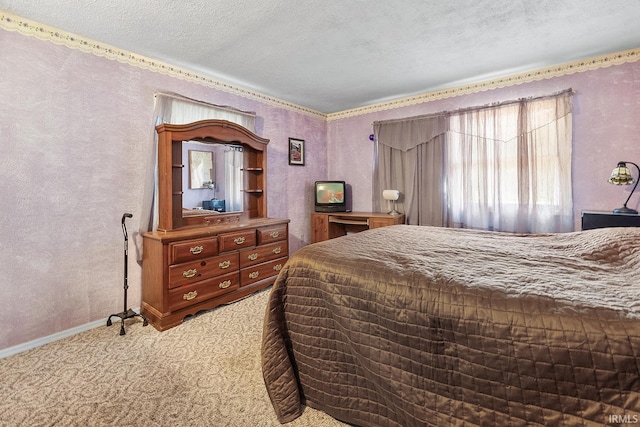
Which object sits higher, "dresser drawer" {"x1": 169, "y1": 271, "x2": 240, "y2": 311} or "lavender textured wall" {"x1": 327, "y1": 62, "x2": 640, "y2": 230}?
"lavender textured wall" {"x1": 327, "y1": 62, "x2": 640, "y2": 230}

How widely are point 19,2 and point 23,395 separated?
8.33 feet

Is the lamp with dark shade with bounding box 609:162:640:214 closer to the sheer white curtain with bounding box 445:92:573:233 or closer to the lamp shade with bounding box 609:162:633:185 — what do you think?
the lamp shade with bounding box 609:162:633:185

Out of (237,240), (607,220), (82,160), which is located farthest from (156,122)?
(607,220)

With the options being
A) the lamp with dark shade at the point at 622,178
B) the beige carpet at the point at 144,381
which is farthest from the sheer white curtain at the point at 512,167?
the beige carpet at the point at 144,381

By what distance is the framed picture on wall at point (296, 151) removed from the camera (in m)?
4.37

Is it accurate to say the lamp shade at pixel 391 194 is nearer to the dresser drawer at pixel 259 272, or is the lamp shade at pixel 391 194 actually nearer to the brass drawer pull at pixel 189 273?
the dresser drawer at pixel 259 272

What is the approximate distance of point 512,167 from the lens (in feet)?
11.1

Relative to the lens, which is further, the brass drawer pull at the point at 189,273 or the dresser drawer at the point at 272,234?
the dresser drawer at the point at 272,234

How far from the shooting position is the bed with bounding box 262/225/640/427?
2.86 feet

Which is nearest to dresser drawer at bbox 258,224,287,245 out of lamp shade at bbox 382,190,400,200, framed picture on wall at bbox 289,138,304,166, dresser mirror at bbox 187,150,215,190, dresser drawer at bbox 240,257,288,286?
dresser drawer at bbox 240,257,288,286

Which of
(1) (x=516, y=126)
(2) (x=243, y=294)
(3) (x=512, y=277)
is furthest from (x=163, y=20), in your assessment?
(1) (x=516, y=126)

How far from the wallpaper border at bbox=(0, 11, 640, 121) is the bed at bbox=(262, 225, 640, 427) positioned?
6.96 feet

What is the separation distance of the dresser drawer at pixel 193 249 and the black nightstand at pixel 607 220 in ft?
11.6

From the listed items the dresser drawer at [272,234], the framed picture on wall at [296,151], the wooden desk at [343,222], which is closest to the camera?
the dresser drawer at [272,234]
